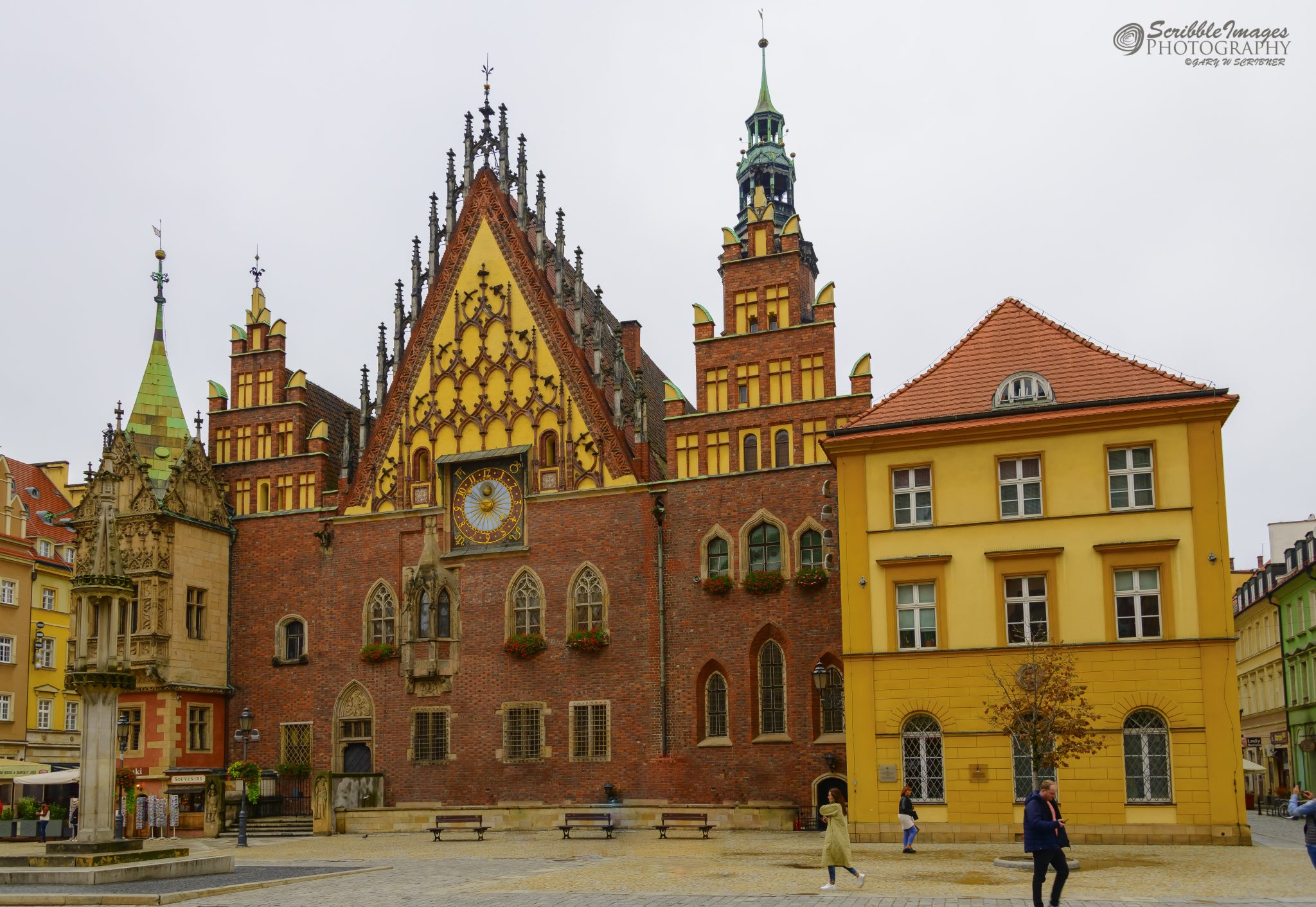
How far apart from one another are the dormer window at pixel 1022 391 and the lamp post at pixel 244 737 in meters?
21.6

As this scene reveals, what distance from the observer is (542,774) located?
40.1 metres

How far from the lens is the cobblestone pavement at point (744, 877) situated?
62.5ft

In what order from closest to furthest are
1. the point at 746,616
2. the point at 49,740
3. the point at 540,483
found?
the point at 746,616 < the point at 540,483 < the point at 49,740

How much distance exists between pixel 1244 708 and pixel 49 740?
5971 centimetres

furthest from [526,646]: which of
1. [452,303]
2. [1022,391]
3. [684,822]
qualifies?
[1022,391]

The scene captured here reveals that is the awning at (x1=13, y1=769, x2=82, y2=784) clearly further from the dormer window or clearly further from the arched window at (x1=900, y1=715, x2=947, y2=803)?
the dormer window

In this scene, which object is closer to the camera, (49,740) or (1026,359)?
(1026,359)

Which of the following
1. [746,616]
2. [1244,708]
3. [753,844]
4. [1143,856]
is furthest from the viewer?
[1244,708]

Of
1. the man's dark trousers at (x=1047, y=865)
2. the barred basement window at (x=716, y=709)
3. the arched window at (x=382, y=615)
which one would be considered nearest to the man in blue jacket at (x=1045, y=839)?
the man's dark trousers at (x=1047, y=865)

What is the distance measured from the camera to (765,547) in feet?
128

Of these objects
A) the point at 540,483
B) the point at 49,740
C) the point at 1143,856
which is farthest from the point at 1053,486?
the point at 49,740

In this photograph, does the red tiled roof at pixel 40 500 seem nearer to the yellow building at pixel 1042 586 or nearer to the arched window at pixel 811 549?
the arched window at pixel 811 549

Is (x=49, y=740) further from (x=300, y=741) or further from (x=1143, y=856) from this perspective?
(x=1143, y=856)

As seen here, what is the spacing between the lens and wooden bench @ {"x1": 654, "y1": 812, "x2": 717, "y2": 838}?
Answer: 109ft
